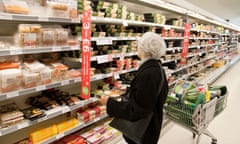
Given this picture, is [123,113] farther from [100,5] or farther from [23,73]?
[100,5]

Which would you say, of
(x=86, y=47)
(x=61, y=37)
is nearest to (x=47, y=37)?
(x=61, y=37)

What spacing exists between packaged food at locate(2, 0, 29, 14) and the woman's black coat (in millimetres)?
1068

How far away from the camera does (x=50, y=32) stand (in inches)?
72.3

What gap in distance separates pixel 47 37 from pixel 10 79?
51cm

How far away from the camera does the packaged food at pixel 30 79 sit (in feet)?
5.54

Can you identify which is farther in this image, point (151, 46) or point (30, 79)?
point (30, 79)

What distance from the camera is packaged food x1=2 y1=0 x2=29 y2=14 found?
1.52 m

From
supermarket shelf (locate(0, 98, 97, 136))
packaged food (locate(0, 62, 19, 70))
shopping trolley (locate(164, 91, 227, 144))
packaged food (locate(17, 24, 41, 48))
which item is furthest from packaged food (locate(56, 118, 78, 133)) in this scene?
shopping trolley (locate(164, 91, 227, 144))

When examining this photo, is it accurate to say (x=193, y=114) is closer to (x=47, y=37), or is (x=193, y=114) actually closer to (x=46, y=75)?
(x=46, y=75)

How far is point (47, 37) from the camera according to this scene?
5.99ft

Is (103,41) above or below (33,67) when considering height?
above

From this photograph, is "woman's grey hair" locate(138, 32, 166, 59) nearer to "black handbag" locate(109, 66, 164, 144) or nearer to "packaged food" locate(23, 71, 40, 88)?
"black handbag" locate(109, 66, 164, 144)

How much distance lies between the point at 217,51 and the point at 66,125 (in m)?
8.16

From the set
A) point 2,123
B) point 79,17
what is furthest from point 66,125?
point 79,17
